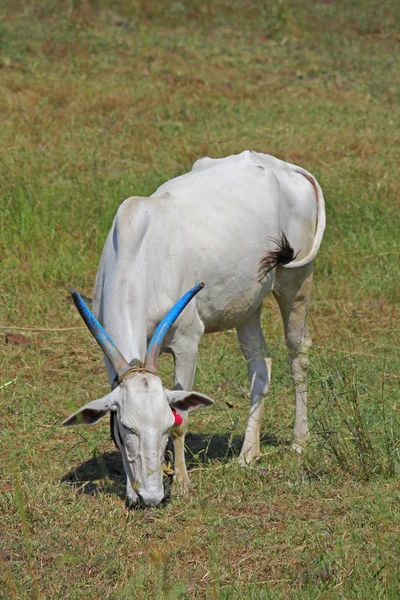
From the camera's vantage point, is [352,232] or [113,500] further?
[352,232]

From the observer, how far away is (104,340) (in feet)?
14.1

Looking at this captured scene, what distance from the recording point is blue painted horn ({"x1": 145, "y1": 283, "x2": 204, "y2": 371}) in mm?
4334

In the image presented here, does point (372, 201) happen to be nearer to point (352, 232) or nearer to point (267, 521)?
point (352, 232)

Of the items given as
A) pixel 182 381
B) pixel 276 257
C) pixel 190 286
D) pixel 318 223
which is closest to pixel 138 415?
pixel 182 381

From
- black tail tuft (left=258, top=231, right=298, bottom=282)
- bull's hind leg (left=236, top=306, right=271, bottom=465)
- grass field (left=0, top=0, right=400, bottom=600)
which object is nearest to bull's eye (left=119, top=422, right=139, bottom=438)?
grass field (left=0, top=0, right=400, bottom=600)

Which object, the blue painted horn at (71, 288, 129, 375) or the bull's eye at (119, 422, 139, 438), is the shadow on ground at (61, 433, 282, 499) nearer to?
the bull's eye at (119, 422, 139, 438)

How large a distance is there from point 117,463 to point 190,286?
0.98 meters

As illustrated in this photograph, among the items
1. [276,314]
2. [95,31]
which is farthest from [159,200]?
[95,31]

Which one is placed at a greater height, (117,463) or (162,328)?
(162,328)

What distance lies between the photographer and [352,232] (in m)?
8.30

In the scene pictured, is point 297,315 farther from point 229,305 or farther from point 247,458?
point 247,458

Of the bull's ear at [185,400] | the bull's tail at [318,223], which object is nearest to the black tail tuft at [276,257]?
the bull's tail at [318,223]

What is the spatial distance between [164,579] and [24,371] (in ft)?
8.77

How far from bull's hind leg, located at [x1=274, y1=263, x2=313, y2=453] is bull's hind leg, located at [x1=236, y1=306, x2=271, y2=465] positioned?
0.53 ft
